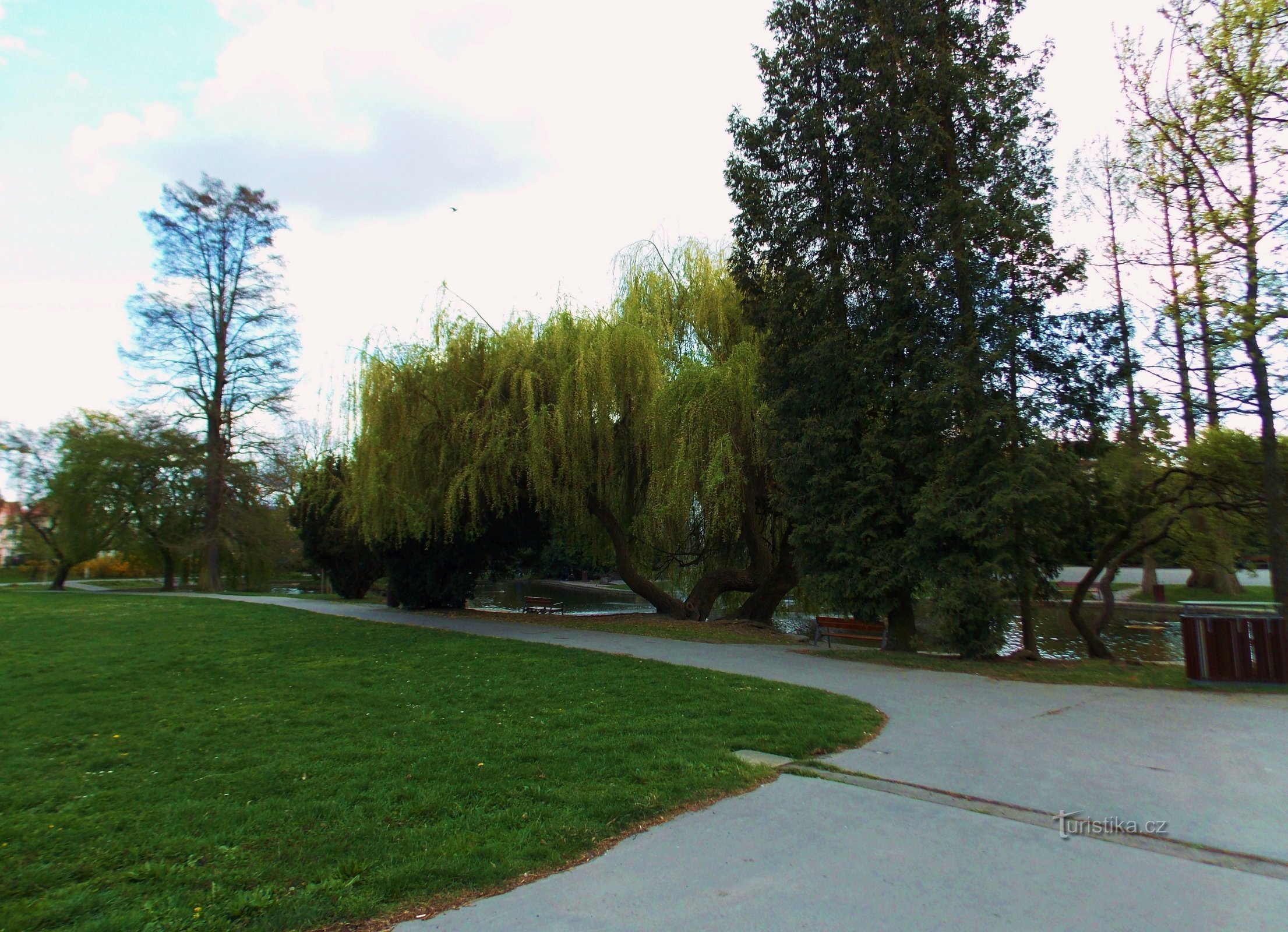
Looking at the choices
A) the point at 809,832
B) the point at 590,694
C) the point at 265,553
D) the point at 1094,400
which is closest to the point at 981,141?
the point at 1094,400

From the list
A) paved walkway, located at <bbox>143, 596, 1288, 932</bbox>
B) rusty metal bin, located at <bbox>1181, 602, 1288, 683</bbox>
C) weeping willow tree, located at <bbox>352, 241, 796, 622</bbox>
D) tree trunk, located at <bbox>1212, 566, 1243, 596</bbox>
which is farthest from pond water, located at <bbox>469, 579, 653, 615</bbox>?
paved walkway, located at <bbox>143, 596, 1288, 932</bbox>

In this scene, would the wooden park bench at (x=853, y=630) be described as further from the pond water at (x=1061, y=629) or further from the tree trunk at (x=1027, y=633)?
the tree trunk at (x=1027, y=633)

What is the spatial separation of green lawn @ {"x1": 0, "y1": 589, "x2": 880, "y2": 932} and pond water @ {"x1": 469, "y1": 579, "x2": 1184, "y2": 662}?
6.69m

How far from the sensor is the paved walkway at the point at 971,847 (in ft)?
11.8

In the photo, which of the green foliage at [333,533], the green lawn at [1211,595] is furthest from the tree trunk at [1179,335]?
the green lawn at [1211,595]

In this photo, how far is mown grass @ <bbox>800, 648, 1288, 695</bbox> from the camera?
9.68 m

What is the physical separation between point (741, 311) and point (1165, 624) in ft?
57.9

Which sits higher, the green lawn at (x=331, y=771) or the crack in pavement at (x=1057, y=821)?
the green lawn at (x=331, y=771)

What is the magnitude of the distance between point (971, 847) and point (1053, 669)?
7532 mm

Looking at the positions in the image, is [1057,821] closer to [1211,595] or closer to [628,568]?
[628,568]

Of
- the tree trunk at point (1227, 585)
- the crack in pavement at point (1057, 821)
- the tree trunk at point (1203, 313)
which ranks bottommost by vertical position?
the crack in pavement at point (1057, 821)

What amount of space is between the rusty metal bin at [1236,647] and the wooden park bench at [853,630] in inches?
177

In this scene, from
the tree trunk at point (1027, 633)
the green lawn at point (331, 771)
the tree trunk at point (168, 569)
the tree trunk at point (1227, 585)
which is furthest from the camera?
the tree trunk at point (168, 569)
